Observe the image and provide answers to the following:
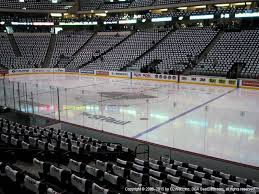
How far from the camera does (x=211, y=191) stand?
19.2 ft

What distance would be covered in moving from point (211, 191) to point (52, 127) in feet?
28.9

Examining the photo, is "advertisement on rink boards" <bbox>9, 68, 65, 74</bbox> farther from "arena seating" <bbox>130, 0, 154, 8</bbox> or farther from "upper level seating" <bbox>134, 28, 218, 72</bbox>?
"arena seating" <bbox>130, 0, 154, 8</bbox>

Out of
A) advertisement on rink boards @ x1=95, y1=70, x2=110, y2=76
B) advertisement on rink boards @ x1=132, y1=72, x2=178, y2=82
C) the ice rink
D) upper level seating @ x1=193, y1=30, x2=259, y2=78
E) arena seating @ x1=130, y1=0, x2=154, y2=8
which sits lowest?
the ice rink

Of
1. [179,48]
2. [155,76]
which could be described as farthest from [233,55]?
[155,76]

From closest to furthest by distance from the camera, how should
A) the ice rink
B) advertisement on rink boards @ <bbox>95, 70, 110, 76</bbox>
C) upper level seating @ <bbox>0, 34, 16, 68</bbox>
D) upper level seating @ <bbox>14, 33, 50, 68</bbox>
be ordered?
the ice rink, advertisement on rink boards @ <bbox>95, 70, 110, 76</bbox>, upper level seating @ <bbox>0, 34, 16, 68</bbox>, upper level seating @ <bbox>14, 33, 50, 68</bbox>

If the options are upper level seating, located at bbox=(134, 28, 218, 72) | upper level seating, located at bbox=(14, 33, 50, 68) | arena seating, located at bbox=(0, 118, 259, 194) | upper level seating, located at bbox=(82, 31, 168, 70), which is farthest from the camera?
upper level seating, located at bbox=(14, 33, 50, 68)

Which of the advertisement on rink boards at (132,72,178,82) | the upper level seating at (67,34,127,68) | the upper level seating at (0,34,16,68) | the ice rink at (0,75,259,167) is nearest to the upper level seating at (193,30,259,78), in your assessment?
the advertisement on rink boards at (132,72,178,82)

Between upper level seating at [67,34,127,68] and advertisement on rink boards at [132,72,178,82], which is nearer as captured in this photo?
advertisement on rink boards at [132,72,178,82]

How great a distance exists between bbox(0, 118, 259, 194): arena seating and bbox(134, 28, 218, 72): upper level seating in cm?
2653

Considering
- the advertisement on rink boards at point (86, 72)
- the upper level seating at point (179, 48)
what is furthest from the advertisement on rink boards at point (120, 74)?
the advertisement on rink boards at point (86, 72)

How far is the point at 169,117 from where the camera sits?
621 inches

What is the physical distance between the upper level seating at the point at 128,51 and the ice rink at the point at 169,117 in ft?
59.3

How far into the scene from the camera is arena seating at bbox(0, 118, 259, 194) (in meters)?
5.05

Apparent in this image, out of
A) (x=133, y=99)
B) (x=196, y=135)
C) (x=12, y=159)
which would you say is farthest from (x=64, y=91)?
(x=12, y=159)
